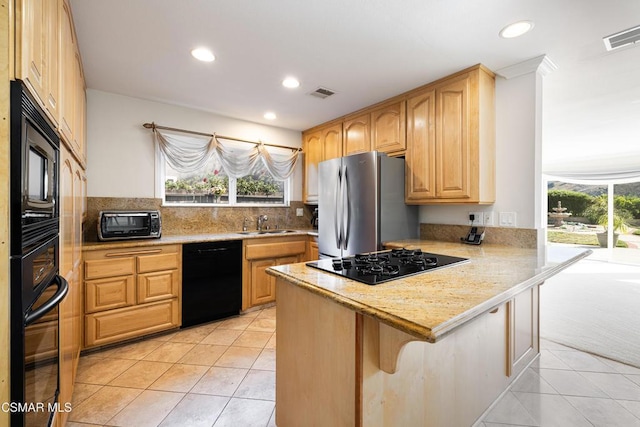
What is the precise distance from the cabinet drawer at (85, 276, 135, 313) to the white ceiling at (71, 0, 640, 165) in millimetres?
1814

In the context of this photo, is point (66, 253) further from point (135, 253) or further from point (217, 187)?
point (217, 187)

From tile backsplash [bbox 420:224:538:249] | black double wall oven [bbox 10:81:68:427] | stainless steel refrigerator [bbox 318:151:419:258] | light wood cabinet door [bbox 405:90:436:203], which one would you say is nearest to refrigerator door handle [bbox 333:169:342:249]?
stainless steel refrigerator [bbox 318:151:419:258]

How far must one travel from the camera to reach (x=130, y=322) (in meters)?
2.57

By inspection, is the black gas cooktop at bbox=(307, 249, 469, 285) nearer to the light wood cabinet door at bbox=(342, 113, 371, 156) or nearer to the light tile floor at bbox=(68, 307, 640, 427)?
the light tile floor at bbox=(68, 307, 640, 427)

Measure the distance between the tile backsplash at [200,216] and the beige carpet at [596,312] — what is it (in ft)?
10.6

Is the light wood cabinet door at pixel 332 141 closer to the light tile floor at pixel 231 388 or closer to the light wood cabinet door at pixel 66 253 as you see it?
the light tile floor at pixel 231 388

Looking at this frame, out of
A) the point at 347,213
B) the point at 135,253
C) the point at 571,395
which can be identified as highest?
the point at 347,213

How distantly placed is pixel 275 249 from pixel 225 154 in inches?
53.0

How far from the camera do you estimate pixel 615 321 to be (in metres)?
3.17

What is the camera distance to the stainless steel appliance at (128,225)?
8.52 ft

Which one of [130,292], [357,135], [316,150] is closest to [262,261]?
[130,292]

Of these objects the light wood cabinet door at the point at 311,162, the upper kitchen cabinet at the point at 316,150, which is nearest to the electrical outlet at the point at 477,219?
the upper kitchen cabinet at the point at 316,150

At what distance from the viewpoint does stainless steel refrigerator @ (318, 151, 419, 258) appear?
2.73 m

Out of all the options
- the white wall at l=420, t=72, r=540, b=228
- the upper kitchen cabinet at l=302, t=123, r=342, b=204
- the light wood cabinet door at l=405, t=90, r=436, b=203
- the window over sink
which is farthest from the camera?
the upper kitchen cabinet at l=302, t=123, r=342, b=204
